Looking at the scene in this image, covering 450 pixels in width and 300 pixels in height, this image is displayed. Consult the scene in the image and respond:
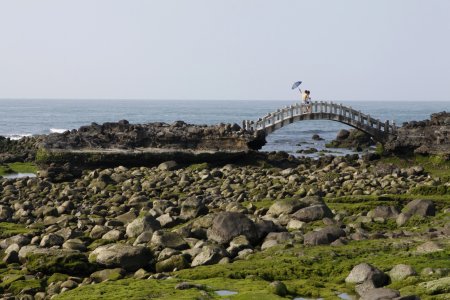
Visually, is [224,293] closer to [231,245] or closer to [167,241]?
[231,245]

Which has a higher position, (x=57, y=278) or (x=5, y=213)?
(x=57, y=278)

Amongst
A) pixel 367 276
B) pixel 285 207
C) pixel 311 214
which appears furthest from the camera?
pixel 285 207

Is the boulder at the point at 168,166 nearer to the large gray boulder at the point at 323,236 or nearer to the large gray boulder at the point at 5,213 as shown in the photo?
the large gray boulder at the point at 5,213

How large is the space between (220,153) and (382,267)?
94.9ft

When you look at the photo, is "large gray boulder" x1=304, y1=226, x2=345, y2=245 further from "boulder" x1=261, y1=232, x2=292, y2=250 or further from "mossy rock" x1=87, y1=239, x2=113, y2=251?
"mossy rock" x1=87, y1=239, x2=113, y2=251

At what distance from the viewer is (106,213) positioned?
26.3 m

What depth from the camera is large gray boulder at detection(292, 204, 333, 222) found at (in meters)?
20.8

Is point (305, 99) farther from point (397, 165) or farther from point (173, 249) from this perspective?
point (173, 249)

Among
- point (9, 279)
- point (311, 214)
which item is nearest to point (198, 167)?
point (311, 214)

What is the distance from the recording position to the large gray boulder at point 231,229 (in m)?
18.3

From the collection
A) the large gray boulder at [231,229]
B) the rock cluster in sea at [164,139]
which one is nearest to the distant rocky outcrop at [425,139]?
the rock cluster in sea at [164,139]

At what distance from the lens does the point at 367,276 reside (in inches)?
553

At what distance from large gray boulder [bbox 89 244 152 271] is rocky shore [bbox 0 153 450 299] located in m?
0.03

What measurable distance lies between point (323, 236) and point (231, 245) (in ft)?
7.38
